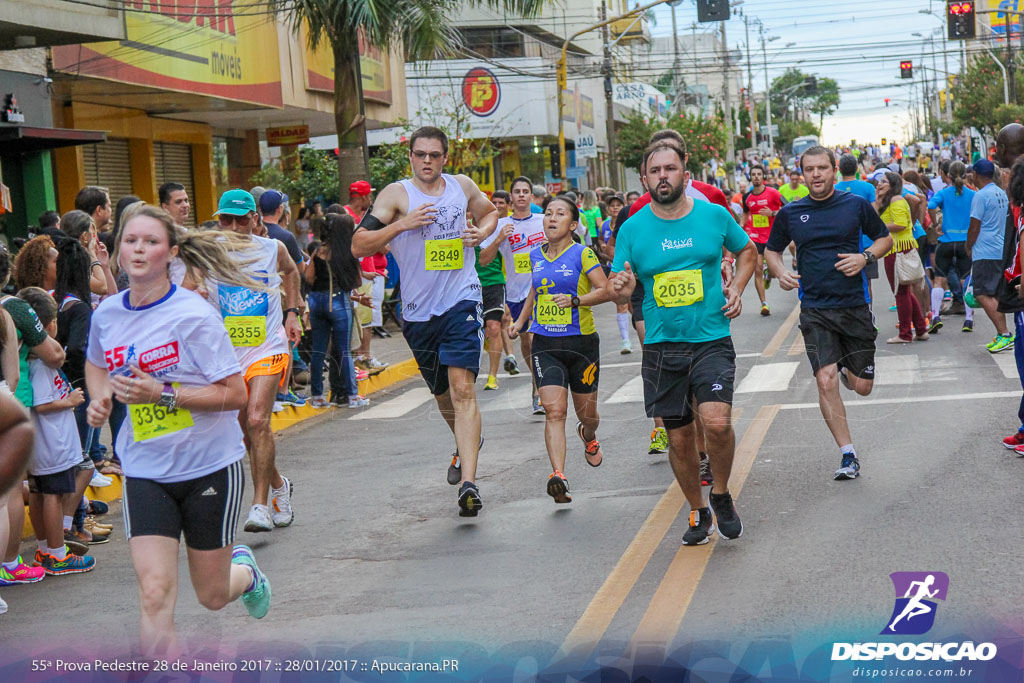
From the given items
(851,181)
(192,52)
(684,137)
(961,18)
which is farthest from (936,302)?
(684,137)

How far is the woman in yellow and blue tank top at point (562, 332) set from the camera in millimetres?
7891

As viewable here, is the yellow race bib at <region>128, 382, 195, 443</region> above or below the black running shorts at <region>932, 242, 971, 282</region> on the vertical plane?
above

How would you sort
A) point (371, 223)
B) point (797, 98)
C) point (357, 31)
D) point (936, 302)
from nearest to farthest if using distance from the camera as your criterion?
1. point (371, 223)
2. point (936, 302)
3. point (357, 31)
4. point (797, 98)

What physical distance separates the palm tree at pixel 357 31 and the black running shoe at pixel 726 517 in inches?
505

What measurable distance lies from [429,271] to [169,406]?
340 centimetres

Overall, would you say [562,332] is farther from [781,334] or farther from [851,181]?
[781,334]

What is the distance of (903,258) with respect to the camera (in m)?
14.7

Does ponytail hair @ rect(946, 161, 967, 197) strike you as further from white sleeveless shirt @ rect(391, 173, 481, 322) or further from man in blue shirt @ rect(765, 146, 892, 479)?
white sleeveless shirt @ rect(391, 173, 481, 322)

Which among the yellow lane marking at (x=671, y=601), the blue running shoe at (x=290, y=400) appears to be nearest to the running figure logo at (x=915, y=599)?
the yellow lane marking at (x=671, y=601)

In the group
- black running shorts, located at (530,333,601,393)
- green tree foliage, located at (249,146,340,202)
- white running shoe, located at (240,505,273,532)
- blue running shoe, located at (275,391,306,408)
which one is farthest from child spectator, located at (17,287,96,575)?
green tree foliage, located at (249,146,340,202)

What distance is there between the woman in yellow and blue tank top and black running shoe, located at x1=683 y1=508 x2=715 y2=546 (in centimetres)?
119

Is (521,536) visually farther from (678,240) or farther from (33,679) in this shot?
(33,679)

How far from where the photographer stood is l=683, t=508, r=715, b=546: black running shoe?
6648mm

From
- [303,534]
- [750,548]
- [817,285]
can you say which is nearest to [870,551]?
[750,548]
